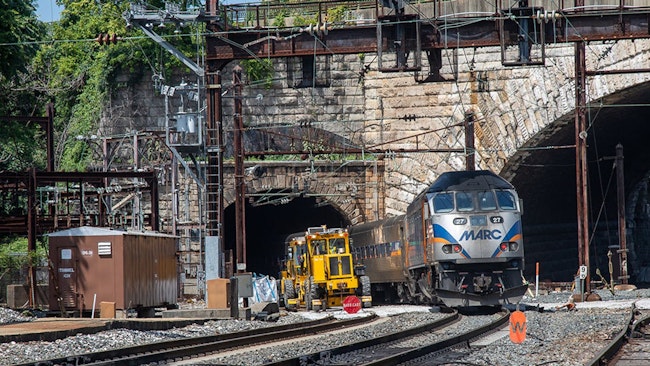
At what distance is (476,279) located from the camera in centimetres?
2609

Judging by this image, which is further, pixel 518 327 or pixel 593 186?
pixel 593 186

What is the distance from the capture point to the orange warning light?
15.9 meters

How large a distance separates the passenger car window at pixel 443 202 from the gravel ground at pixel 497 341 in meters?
2.45

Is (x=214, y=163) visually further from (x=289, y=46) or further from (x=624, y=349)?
(x=624, y=349)

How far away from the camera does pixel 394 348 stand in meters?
17.5

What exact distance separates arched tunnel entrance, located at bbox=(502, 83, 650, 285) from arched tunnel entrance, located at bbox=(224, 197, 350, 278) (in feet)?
29.7

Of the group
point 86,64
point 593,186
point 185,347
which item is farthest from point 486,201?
point 86,64

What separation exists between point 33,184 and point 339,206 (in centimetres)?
1705

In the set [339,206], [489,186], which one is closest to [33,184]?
[489,186]

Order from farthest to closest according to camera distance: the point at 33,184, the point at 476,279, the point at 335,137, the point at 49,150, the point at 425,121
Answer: the point at 335,137, the point at 425,121, the point at 49,150, the point at 33,184, the point at 476,279

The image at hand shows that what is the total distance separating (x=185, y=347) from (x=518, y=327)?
532 cm

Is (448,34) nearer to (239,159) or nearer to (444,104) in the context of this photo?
(239,159)

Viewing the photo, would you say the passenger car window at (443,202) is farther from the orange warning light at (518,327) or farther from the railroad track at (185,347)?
the orange warning light at (518,327)

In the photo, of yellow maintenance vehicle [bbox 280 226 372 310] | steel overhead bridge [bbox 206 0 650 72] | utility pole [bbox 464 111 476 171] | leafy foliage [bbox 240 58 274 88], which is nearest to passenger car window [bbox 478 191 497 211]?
steel overhead bridge [bbox 206 0 650 72]
